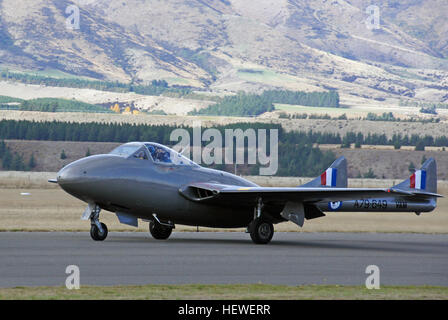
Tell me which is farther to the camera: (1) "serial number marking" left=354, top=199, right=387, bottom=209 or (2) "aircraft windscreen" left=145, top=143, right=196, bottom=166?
(1) "serial number marking" left=354, top=199, right=387, bottom=209

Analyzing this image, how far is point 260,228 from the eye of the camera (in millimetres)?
30031

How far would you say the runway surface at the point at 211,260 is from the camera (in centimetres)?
1983

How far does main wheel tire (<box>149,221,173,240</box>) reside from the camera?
31.5 metres

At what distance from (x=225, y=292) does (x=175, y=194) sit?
492 inches

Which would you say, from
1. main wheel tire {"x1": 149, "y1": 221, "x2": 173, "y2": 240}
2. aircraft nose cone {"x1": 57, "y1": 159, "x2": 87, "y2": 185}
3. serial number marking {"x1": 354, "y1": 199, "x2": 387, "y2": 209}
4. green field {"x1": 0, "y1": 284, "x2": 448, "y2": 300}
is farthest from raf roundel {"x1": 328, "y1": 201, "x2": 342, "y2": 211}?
green field {"x1": 0, "y1": 284, "x2": 448, "y2": 300}

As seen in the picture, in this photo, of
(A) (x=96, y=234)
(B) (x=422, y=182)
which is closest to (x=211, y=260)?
(A) (x=96, y=234)

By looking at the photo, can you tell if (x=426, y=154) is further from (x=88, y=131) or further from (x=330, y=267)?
(x=330, y=267)

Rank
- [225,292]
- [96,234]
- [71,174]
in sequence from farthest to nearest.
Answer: [96,234]
[71,174]
[225,292]

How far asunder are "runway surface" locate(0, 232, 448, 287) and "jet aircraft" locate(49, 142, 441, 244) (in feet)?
2.57

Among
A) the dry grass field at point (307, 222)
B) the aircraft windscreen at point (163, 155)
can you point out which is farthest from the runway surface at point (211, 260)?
the dry grass field at point (307, 222)

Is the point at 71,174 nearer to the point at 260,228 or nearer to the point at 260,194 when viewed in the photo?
the point at 260,194

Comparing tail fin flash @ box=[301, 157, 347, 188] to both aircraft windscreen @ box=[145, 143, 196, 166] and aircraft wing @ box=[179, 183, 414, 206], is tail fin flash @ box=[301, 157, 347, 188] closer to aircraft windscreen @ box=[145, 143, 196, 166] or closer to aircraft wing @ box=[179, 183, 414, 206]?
aircraft wing @ box=[179, 183, 414, 206]

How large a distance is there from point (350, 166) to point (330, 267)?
159913mm
